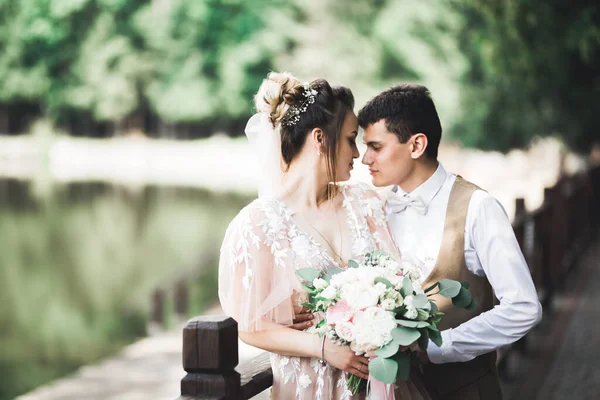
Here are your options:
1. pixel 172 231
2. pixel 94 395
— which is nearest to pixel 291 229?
pixel 94 395

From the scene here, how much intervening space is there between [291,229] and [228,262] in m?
0.27

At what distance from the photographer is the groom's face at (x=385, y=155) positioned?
10.0ft

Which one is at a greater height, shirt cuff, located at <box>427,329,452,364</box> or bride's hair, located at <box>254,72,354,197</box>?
bride's hair, located at <box>254,72,354,197</box>

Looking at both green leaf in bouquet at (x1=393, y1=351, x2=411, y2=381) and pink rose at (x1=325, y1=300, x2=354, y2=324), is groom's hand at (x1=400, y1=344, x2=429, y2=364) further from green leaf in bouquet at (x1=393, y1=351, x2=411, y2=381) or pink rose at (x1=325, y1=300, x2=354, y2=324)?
pink rose at (x1=325, y1=300, x2=354, y2=324)

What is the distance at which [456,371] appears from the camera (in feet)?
9.86

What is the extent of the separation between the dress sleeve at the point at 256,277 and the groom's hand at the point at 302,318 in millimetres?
51

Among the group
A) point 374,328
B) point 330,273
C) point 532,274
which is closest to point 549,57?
point 532,274

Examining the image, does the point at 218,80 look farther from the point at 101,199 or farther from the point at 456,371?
the point at 456,371

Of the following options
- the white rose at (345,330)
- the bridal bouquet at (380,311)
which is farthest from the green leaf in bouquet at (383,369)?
the white rose at (345,330)

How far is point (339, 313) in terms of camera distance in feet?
7.87

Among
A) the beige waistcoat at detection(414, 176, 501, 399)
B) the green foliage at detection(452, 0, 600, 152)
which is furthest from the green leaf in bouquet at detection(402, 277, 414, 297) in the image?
the green foliage at detection(452, 0, 600, 152)

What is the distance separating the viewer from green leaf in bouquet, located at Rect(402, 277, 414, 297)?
2.42 meters

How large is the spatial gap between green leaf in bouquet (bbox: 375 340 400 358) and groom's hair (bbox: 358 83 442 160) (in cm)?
100

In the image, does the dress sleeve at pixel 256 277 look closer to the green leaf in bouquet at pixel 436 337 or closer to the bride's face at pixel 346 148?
the bride's face at pixel 346 148
